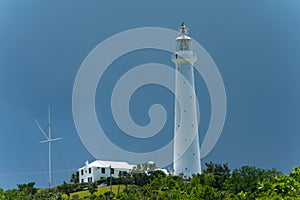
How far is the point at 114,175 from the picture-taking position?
81375mm

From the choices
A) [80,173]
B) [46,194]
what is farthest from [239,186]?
[80,173]

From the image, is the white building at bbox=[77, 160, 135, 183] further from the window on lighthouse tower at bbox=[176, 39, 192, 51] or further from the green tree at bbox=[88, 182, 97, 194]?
the window on lighthouse tower at bbox=[176, 39, 192, 51]

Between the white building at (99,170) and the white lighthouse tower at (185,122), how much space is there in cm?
1037

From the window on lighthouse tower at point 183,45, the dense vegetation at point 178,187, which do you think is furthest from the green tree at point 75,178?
the window on lighthouse tower at point 183,45

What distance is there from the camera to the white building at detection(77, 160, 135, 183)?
268 feet

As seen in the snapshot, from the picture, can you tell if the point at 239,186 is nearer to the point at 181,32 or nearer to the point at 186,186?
the point at 186,186

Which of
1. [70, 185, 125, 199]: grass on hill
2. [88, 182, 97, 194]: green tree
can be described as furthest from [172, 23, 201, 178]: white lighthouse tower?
[88, 182, 97, 194]: green tree

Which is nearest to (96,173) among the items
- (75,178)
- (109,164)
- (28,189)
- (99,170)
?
(99,170)

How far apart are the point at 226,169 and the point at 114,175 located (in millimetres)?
16547

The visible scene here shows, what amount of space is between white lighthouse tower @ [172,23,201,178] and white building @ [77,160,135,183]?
34.0ft

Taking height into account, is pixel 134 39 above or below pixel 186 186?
above

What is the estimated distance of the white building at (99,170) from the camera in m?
81.8

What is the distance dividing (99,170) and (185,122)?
49.5 ft

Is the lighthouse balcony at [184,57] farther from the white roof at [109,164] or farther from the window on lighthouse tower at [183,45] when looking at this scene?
the white roof at [109,164]
